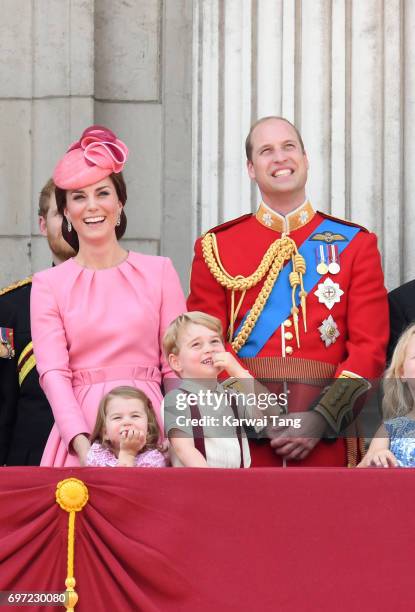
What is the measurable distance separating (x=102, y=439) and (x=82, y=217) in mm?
792

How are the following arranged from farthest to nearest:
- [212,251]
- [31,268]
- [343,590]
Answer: [31,268] → [212,251] → [343,590]

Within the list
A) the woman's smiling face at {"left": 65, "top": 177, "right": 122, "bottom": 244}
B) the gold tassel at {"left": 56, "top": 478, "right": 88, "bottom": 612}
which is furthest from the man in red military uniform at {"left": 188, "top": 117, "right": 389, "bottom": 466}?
the gold tassel at {"left": 56, "top": 478, "right": 88, "bottom": 612}

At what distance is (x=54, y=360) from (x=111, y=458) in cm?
44

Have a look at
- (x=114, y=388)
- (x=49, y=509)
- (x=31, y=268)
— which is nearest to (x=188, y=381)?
(x=114, y=388)

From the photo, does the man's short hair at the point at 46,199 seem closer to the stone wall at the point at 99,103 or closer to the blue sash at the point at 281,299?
the stone wall at the point at 99,103

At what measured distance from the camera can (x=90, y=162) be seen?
5.28 metres

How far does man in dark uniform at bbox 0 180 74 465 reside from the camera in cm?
576

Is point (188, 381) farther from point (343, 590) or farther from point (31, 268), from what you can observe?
point (31, 268)

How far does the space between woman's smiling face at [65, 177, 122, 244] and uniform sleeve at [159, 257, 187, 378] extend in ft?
0.70

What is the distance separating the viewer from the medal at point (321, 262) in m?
5.46

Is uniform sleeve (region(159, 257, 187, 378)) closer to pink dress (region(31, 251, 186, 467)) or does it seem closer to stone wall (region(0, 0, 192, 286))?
pink dress (region(31, 251, 186, 467))

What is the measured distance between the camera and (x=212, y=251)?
18.4 ft

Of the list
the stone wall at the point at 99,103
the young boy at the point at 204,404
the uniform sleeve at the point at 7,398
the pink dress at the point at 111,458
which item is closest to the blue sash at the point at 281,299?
the young boy at the point at 204,404

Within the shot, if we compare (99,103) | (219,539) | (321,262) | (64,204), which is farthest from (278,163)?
(219,539)
